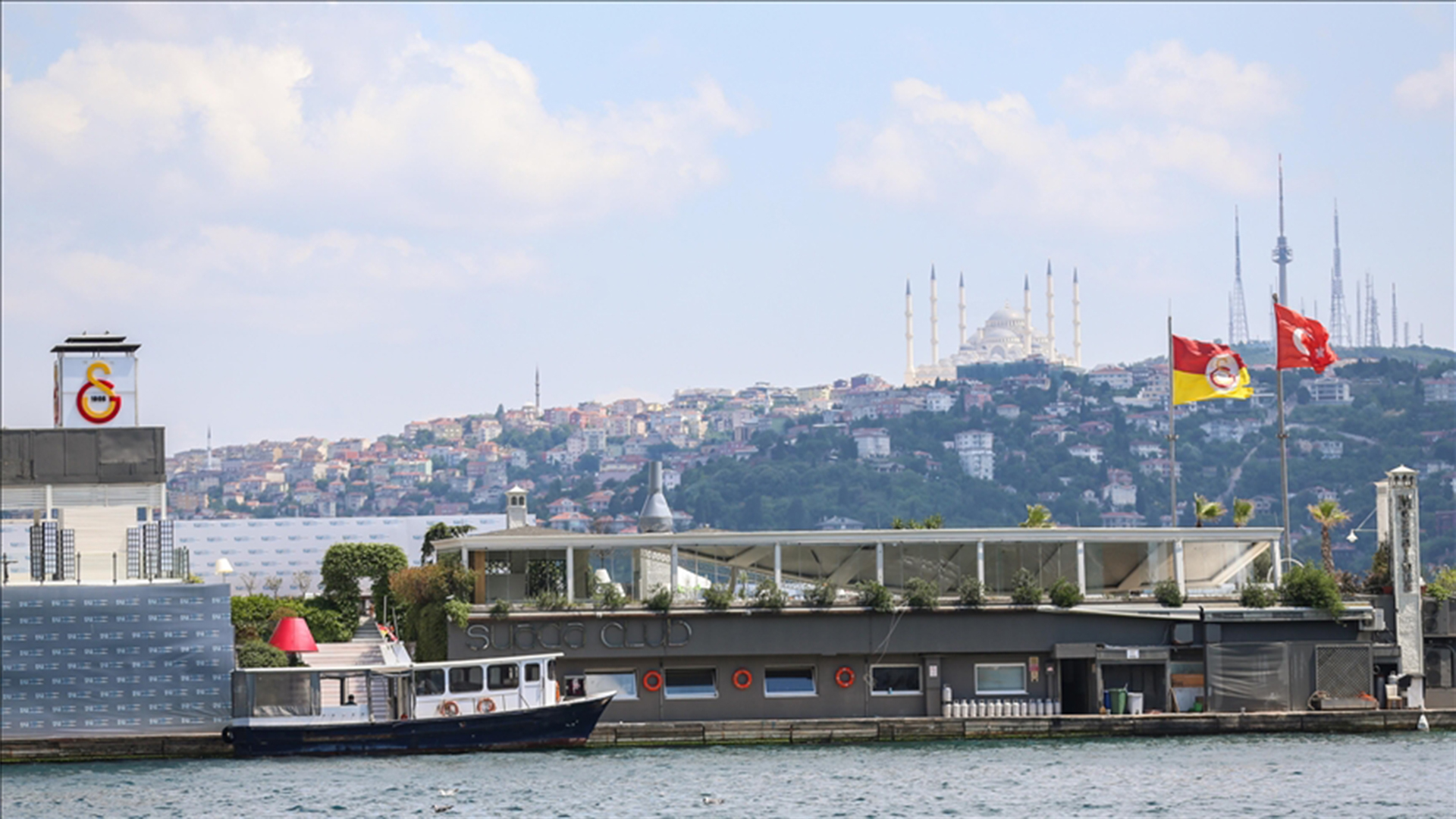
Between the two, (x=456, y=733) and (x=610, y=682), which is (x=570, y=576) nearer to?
(x=610, y=682)

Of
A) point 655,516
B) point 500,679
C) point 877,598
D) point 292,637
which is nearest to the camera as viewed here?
point 500,679

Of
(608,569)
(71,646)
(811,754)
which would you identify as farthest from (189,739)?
(811,754)

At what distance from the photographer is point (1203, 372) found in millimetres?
39312

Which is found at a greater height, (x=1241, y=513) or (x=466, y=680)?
(x=1241, y=513)

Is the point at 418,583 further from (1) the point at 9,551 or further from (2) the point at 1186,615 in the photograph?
(1) the point at 9,551

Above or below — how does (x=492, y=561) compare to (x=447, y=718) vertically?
above

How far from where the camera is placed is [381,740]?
3259 centimetres

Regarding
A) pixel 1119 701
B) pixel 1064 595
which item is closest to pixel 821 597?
pixel 1064 595

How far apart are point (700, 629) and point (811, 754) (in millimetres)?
3534

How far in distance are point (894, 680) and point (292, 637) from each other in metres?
11.4

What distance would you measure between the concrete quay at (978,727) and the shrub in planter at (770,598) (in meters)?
2.10

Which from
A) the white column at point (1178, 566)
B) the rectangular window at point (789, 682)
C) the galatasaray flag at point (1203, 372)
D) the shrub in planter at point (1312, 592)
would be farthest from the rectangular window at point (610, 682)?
the galatasaray flag at point (1203, 372)

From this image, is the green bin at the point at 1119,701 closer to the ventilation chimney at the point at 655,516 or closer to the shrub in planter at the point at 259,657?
the ventilation chimney at the point at 655,516

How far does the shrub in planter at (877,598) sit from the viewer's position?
33719 millimetres
